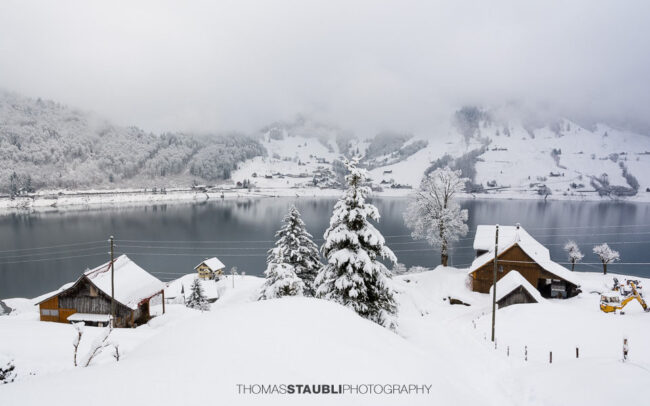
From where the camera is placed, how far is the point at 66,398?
190 inches

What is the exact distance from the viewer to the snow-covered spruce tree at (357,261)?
16438 millimetres

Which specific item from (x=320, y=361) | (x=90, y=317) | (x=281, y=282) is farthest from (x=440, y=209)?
(x=90, y=317)

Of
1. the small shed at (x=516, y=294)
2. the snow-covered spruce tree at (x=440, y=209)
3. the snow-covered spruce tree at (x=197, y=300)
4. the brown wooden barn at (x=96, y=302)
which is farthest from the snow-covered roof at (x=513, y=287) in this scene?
the brown wooden barn at (x=96, y=302)

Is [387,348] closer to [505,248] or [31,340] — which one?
[31,340]

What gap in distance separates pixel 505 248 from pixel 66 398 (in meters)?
39.4

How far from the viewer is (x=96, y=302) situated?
100 feet

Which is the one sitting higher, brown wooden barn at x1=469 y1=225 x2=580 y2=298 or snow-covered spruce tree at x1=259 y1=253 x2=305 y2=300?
snow-covered spruce tree at x1=259 y1=253 x2=305 y2=300

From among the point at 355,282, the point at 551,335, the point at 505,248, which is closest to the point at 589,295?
the point at 505,248

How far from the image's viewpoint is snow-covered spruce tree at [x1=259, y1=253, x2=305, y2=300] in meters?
20.9

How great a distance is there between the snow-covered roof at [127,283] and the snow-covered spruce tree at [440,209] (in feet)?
106

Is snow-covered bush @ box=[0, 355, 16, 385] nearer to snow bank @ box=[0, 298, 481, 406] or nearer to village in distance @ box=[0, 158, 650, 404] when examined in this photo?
village in distance @ box=[0, 158, 650, 404]

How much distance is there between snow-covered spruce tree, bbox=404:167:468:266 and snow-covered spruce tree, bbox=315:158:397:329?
25426 mm

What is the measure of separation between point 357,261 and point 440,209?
2804 centimetres

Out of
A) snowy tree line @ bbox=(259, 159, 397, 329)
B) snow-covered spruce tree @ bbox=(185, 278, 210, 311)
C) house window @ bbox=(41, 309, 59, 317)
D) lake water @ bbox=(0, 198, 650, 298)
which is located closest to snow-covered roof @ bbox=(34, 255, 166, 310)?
house window @ bbox=(41, 309, 59, 317)
